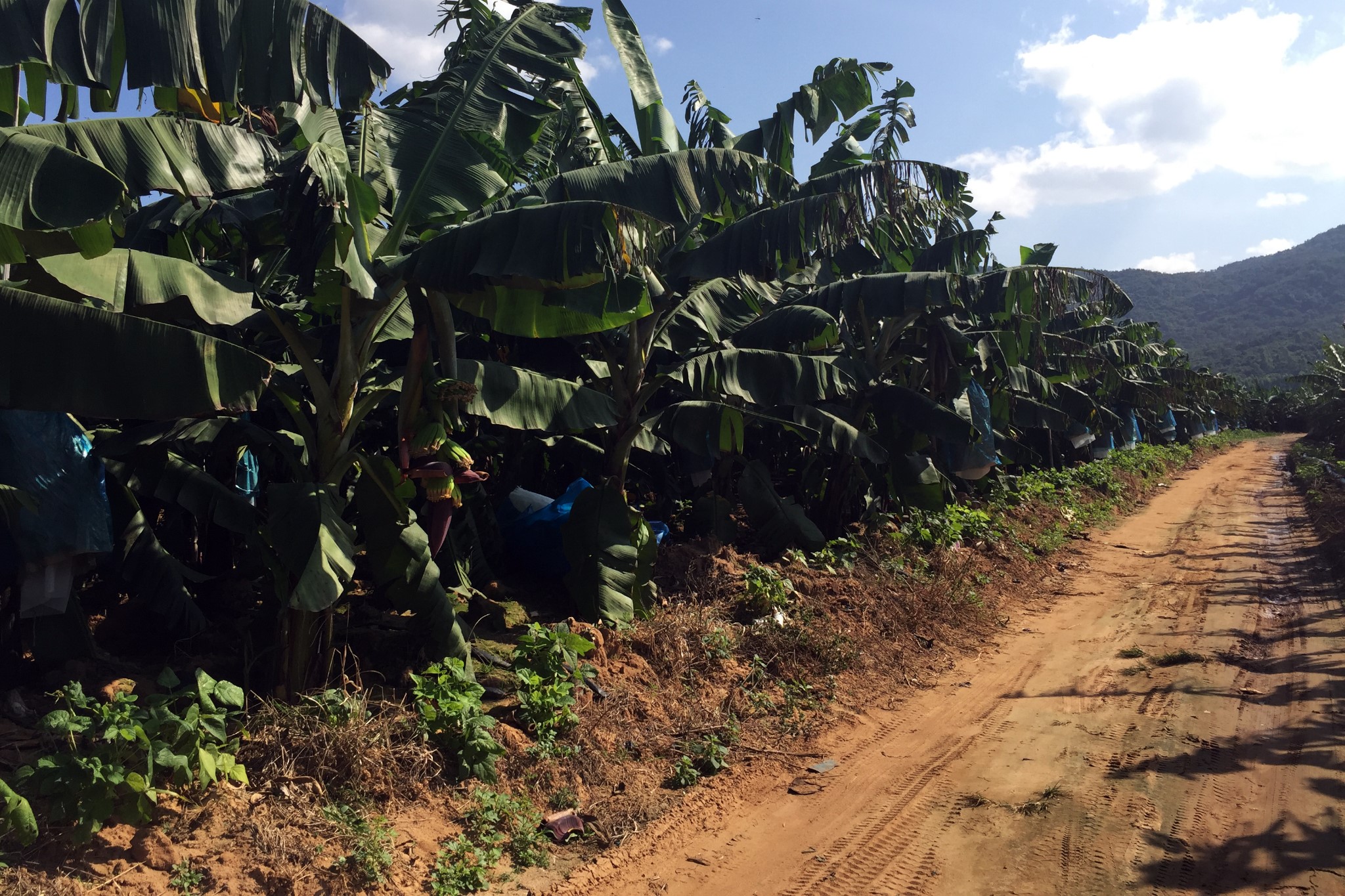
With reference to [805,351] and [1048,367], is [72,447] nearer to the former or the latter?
[805,351]

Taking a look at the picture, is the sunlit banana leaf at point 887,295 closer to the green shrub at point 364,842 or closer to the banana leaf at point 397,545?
the banana leaf at point 397,545

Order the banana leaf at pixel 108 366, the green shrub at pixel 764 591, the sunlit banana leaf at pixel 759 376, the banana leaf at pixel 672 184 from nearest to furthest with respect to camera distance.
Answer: the banana leaf at pixel 108 366 < the banana leaf at pixel 672 184 < the green shrub at pixel 764 591 < the sunlit banana leaf at pixel 759 376

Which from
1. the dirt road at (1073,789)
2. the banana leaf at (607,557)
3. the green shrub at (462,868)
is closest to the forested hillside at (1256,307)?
the dirt road at (1073,789)

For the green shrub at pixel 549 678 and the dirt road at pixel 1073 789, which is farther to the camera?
the green shrub at pixel 549 678

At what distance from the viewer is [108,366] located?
4.02m

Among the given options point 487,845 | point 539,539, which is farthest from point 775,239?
point 487,845

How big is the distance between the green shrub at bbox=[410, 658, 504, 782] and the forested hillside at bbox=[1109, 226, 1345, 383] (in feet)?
300

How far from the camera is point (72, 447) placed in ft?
16.0

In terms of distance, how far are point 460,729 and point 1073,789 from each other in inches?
141

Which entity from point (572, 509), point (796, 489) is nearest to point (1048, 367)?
point (796, 489)

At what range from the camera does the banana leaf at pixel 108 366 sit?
3.86 metres

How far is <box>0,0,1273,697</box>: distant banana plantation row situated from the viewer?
4207 mm

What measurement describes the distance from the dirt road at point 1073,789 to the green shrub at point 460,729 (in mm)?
911

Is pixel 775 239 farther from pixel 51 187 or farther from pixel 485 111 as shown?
pixel 51 187
